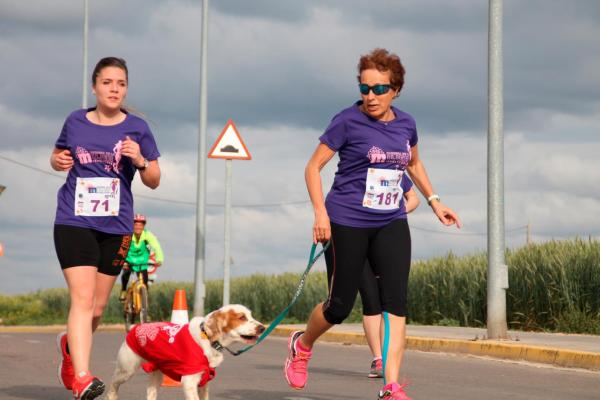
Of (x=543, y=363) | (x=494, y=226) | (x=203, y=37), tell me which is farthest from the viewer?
(x=203, y=37)

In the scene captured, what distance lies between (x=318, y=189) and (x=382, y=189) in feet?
1.41

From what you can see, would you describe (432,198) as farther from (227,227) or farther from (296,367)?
(227,227)

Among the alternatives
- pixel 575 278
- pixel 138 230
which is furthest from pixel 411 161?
pixel 138 230

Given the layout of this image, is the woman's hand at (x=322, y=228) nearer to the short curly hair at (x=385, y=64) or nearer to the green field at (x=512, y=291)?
the short curly hair at (x=385, y=64)

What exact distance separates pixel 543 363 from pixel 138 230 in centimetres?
966

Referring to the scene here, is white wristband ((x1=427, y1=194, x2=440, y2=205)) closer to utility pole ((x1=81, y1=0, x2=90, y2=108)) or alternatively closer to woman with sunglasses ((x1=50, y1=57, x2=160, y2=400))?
woman with sunglasses ((x1=50, y1=57, x2=160, y2=400))

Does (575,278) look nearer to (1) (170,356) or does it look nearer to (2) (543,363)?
(2) (543,363)

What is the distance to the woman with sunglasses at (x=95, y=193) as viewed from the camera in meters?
7.23

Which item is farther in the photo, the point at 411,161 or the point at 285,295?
the point at 285,295

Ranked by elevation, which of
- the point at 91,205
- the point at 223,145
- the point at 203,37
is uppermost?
the point at 203,37

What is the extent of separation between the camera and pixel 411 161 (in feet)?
26.6

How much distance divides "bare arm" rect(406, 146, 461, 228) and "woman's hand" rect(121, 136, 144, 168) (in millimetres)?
1933

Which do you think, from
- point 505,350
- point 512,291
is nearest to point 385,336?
point 505,350

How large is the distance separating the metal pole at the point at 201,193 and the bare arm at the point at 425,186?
1430 cm
